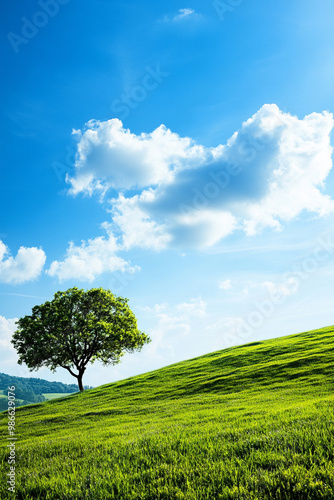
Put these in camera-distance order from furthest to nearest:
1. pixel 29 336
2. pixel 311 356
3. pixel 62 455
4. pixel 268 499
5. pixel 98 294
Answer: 1. pixel 98 294
2. pixel 29 336
3. pixel 311 356
4. pixel 62 455
5. pixel 268 499

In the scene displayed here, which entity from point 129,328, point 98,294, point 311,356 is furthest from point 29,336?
point 311,356

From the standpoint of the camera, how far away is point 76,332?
56.6 metres

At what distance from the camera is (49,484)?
762 centimetres

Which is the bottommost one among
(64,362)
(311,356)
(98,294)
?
(311,356)

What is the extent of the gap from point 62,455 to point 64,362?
51.4 meters

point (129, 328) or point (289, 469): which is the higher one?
point (129, 328)

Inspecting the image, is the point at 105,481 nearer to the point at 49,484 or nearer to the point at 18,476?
the point at 49,484

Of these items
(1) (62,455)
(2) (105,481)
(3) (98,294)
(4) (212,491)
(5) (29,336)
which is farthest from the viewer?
(3) (98,294)

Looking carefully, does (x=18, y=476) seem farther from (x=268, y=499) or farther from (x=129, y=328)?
(x=129, y=328)

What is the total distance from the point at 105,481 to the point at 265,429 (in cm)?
532

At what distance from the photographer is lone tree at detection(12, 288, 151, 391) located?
182 ft

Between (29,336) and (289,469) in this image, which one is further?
(29,336)

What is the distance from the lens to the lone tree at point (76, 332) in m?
55.6

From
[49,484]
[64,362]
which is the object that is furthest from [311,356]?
[64,362]
